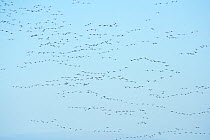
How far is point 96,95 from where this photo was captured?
7.37 metres

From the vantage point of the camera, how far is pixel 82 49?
740cm

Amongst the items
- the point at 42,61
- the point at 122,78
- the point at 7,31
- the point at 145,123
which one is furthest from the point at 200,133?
the point at 7,31

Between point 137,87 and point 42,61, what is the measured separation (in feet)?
6.13

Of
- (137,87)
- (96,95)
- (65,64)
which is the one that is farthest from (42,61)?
(137,87)

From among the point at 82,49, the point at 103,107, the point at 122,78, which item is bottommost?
the point at 103,107

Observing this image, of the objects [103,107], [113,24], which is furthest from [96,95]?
[113,24]

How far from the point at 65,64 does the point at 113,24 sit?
1185mm

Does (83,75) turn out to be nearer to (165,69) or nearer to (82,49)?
(82,49)

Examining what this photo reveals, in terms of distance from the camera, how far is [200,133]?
7.22m

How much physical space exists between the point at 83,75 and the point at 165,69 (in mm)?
1552

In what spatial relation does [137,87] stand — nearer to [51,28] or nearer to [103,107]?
[103,107]

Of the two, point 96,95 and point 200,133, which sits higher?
point 96,95

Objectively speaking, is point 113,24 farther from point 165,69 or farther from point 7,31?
point 7,31

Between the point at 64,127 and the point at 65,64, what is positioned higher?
the point at 65,64
